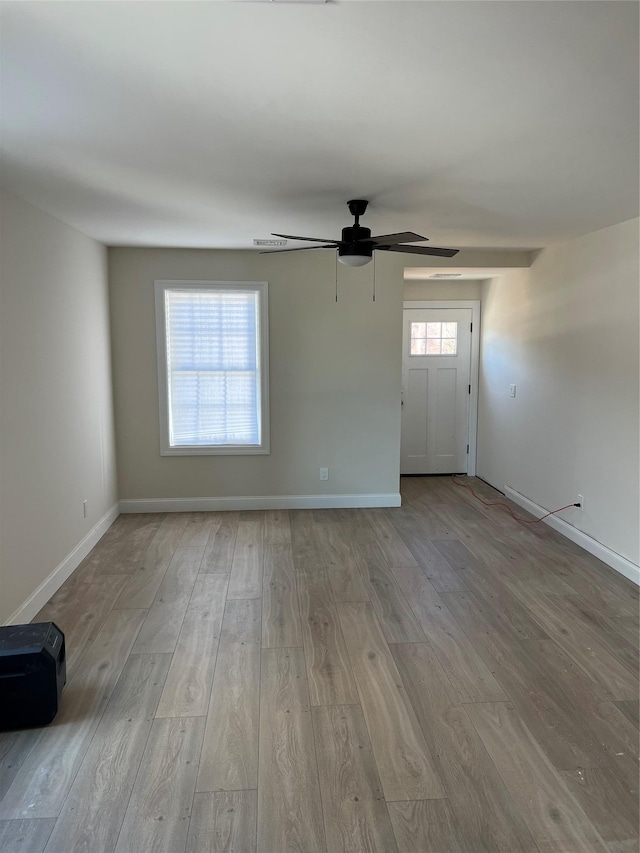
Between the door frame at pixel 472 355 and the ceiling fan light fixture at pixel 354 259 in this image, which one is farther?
the door frame at pixel 472 355

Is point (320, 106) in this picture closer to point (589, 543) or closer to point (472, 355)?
A: point (589, 543)

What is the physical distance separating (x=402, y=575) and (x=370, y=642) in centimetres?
93

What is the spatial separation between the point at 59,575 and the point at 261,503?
206 cm

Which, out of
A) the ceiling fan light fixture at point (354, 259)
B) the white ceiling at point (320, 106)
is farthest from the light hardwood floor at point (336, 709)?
the white ceiling at point (320, 106)

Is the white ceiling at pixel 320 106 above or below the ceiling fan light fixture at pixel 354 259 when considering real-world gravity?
above

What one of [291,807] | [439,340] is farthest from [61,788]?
[439,340]

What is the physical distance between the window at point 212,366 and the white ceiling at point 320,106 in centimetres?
160

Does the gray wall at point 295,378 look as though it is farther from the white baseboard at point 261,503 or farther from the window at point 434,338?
the window at point 434,338

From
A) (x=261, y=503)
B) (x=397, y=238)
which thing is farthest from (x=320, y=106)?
(x=261, y=503)

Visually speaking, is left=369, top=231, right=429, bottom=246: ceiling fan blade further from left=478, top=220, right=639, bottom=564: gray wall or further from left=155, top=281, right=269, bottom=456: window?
left=155, top=281, right=269, bottom=456: window

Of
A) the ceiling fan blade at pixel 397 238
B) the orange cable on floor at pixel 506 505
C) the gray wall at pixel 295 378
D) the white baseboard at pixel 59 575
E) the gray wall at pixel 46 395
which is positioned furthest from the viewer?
the gray wall at pixel 295 378

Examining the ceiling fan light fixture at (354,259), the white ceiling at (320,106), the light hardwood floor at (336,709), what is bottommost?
the light hardwood floor at (336,709)

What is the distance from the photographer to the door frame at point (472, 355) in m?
6.35

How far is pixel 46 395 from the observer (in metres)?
3.51
